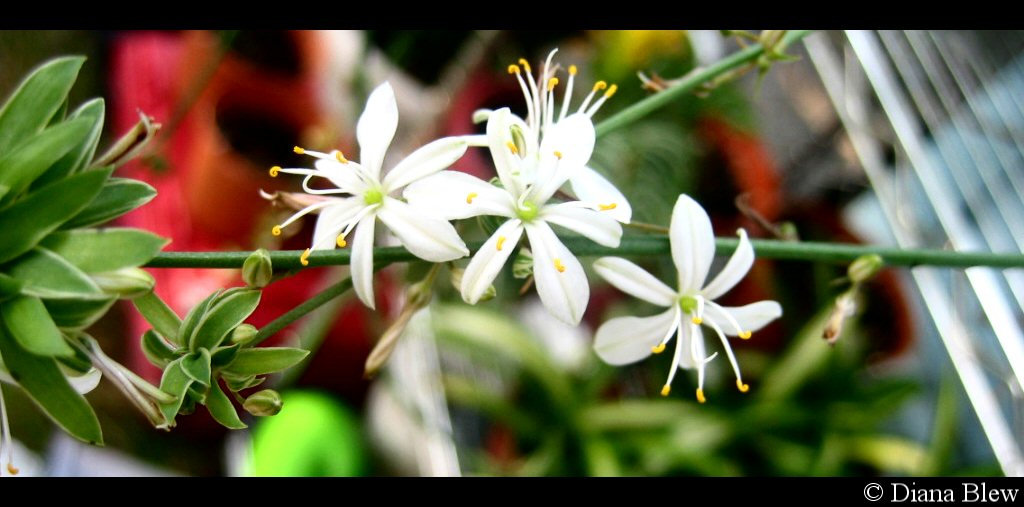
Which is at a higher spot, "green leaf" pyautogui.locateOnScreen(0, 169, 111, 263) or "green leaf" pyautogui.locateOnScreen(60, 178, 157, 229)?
"green leaf" pyautogui.locateOnScreen(60, 178, 157, 229)

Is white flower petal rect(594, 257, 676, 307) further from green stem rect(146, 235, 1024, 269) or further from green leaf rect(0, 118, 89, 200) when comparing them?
green leaf rect(0, 118, 89, 200)

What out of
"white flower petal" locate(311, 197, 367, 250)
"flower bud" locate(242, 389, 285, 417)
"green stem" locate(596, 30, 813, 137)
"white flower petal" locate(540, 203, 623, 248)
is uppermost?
"green stem" locate(596, 30, 813, 137)

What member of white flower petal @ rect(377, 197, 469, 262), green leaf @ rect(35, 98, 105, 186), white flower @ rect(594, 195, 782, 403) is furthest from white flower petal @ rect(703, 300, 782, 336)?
green leaf @ rect(35, 98, 105, 186)

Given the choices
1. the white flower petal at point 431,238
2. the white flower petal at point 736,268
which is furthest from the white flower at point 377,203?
the white flower petal at point 736,268

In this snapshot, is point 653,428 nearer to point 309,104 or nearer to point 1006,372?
point 1006,372

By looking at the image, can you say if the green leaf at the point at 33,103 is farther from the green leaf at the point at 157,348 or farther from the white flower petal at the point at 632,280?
the white flower petal at the point at 632,280

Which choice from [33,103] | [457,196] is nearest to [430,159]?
[457,196]
